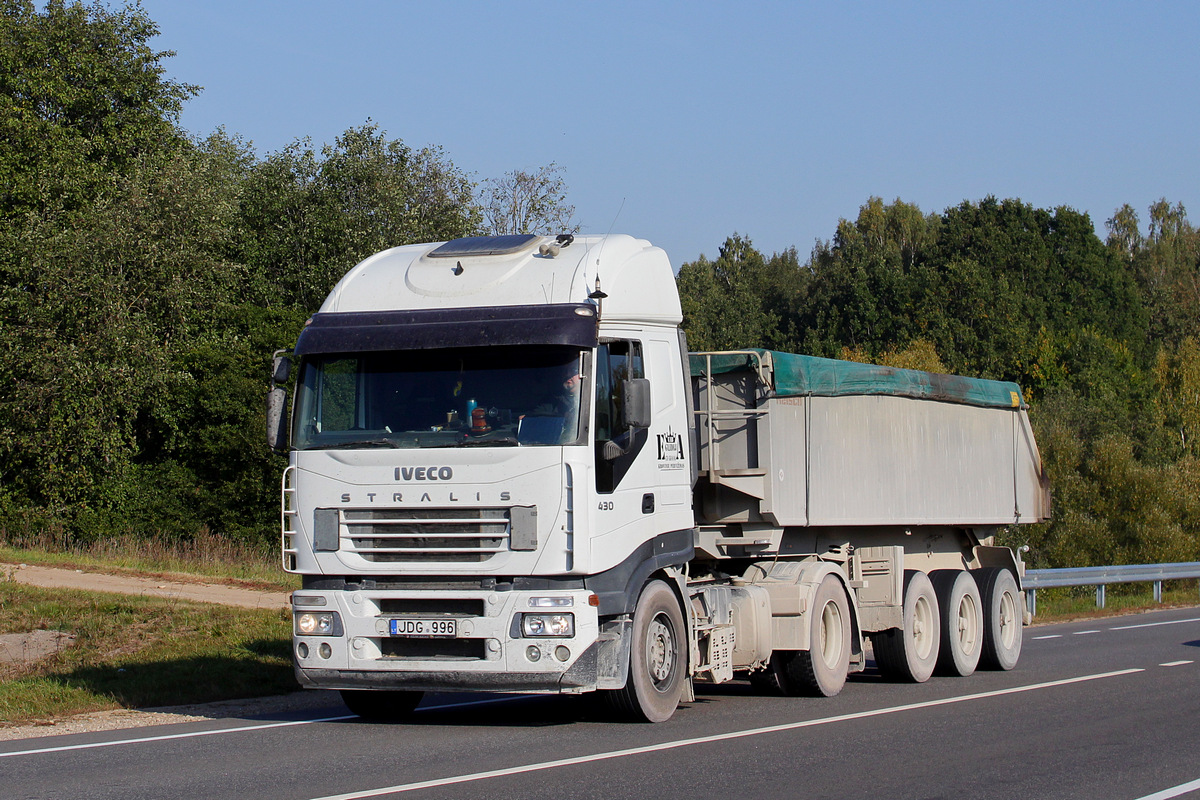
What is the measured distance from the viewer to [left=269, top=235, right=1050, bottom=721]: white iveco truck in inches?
367

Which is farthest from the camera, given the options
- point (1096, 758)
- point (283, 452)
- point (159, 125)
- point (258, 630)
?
point (159, 125)

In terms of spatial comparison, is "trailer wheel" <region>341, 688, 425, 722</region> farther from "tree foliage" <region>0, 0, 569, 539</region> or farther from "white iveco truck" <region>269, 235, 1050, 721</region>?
"tree foliage" <region>0, 0, 569, 539</region>

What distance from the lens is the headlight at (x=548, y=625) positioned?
923 cm

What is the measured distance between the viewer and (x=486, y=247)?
1048 centimetres

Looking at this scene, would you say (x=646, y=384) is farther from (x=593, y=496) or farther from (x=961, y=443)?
(x=961, y=443)

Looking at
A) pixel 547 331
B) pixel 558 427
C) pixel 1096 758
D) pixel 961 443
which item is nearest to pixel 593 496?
pixel 558 427

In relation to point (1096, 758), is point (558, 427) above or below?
above

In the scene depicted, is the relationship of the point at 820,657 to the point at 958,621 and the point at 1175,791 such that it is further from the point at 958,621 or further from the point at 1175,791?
the point at 1175,791

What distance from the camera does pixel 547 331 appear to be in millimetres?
9484

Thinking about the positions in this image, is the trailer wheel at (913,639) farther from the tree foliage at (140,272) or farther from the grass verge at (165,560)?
the tree foliage at (140,272)

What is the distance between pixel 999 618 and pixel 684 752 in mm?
8288

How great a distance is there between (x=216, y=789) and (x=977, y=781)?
4.46 metres

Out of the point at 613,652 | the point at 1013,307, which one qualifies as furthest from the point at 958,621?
the point at 1013,307

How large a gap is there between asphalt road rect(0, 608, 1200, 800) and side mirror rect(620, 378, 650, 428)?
2294mm
